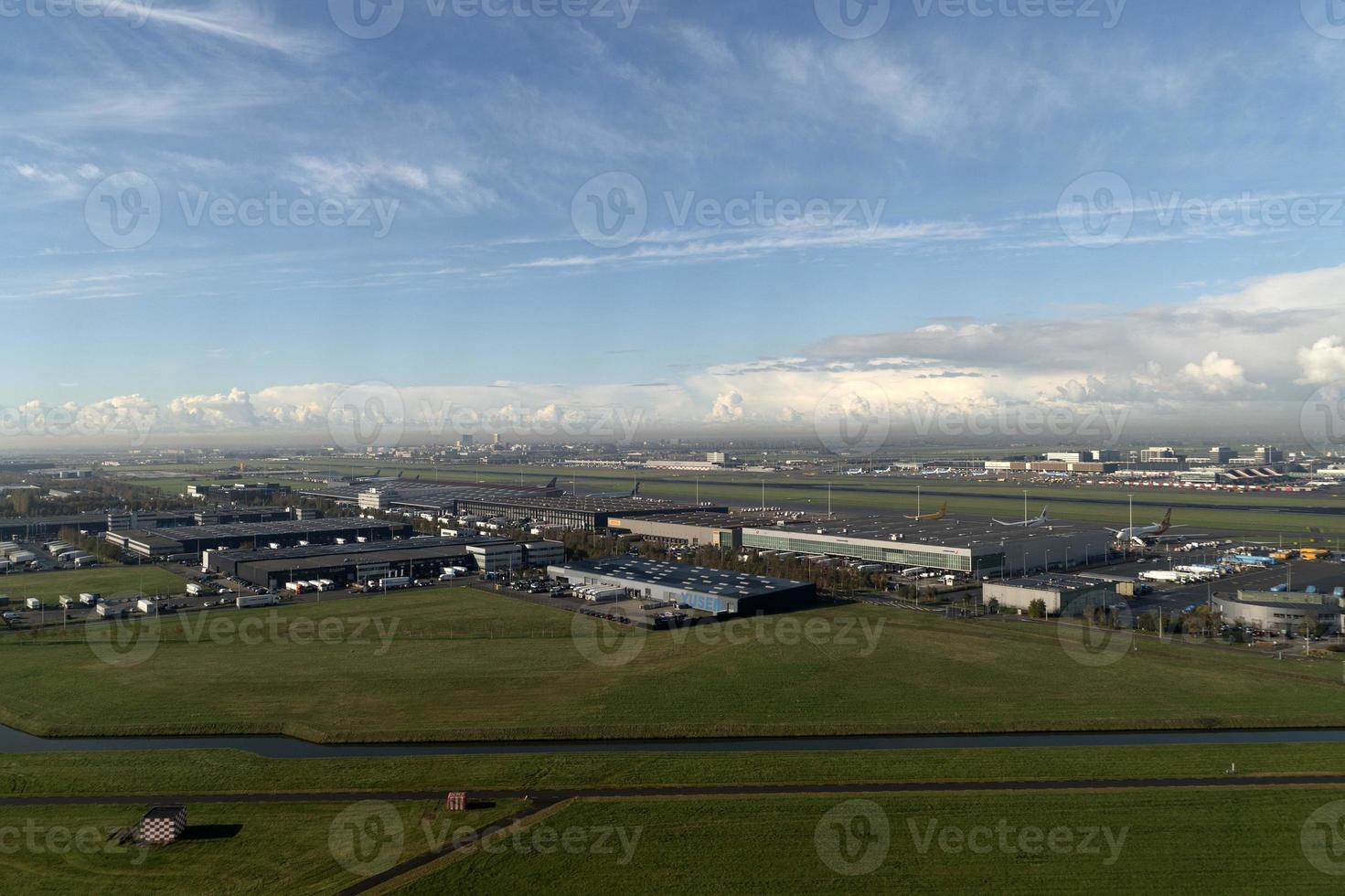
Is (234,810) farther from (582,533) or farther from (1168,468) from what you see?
(1168,468)

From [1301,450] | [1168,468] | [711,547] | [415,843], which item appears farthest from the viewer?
[1301,450]

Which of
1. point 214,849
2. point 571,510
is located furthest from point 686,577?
point 571,510

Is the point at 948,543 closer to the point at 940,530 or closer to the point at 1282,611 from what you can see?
the point at 940,530

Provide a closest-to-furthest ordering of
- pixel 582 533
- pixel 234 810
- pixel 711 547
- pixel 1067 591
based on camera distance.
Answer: pixel 234 810
pixel 1067 591
pixel 711 547
pixel 582 533

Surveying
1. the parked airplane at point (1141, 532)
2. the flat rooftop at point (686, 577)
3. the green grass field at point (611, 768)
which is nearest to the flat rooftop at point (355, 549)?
the flat rooftop at point (686, 577)

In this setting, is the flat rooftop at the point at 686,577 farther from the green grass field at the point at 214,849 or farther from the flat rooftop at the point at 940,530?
the green grass field at the point at 214,849

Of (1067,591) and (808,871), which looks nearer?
(808,871)

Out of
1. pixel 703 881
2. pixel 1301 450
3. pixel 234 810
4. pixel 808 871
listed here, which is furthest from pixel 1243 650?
pixel 1301 450

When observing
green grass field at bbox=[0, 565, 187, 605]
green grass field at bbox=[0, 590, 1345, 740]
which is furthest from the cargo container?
green grass field at bbox=[0, 565, 187, 605]
